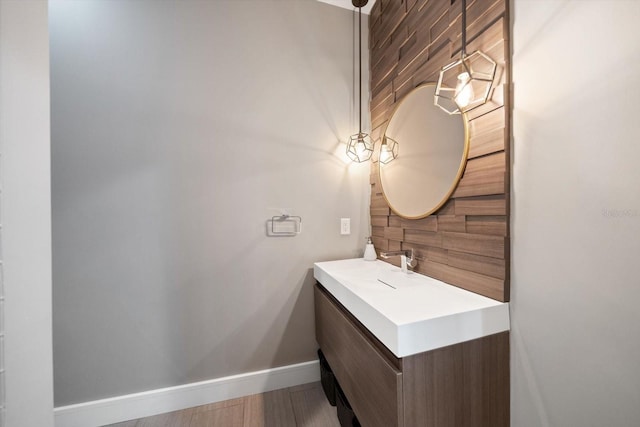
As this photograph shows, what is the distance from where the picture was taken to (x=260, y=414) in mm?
1341

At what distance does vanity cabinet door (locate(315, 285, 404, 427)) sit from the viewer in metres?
0.72

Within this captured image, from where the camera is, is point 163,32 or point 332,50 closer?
point 163,32

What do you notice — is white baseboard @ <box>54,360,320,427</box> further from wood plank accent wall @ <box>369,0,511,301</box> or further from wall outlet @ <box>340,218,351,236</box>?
wood plank accent wall @ <box>369,0,511,301</box>

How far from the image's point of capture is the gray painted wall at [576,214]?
571mm

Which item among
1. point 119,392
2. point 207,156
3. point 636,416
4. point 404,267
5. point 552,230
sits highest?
point 207,156

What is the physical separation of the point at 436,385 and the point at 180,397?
151 centimetres

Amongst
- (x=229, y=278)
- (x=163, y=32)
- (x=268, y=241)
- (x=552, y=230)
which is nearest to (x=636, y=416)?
(x=552, y=230)

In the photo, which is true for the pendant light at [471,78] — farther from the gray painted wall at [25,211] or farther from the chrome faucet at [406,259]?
the gray painted wall at [25,211]

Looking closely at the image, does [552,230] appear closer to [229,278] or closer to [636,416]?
[636,416]

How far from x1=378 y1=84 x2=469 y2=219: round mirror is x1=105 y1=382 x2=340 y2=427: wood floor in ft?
4.19

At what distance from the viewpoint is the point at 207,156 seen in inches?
56.0

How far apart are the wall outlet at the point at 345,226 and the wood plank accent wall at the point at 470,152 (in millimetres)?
297

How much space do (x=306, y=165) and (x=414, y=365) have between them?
126cm

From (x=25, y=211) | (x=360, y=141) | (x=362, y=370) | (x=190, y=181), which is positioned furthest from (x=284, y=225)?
(x=25, y=211)
